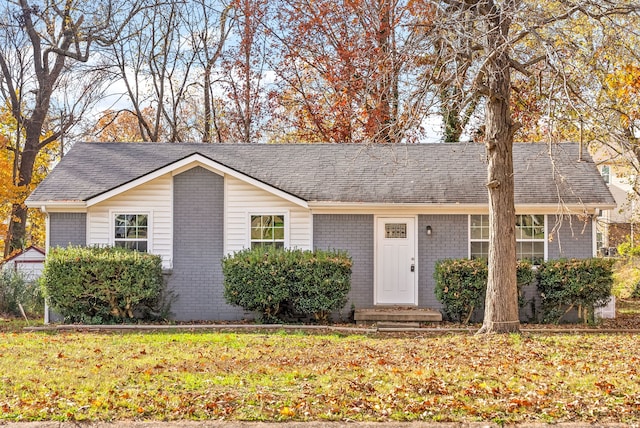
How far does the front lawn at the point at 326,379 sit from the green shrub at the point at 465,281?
290cm

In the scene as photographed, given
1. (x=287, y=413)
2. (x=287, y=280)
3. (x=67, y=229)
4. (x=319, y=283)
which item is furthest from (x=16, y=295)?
(x=287, y=413)

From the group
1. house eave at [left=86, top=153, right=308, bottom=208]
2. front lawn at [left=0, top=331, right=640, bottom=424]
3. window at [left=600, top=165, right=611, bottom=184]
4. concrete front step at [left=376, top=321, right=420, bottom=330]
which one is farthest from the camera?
window at [left=600, top=165, right=611, bottom=184]

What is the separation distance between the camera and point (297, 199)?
15.4 meters

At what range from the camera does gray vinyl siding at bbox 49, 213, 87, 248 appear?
1581cm

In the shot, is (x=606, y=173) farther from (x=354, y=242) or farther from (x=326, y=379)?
(x=326, y=379)

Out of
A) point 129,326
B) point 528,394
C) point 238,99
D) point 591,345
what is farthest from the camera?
point 238,99

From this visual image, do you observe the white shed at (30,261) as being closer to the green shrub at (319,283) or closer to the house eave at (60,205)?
the house eave at (60,205)

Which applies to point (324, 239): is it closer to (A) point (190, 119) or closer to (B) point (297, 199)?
(B) point (297, 199)

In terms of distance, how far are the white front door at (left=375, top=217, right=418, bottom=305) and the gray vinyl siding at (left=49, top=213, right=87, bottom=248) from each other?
7.08 meters

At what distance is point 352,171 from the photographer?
680 inches

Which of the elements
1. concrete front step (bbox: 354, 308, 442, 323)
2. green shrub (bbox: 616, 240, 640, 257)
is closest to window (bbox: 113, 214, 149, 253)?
concrete front step (bbox: 354, 308, 442, 323)

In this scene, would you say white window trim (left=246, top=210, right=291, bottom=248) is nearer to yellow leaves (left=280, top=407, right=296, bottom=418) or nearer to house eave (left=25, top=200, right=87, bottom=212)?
house eave (left=25, top=200, right=87, bottom=212)

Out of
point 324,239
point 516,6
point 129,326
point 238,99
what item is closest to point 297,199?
point 324,239

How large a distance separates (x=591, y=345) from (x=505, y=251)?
2182 mm
